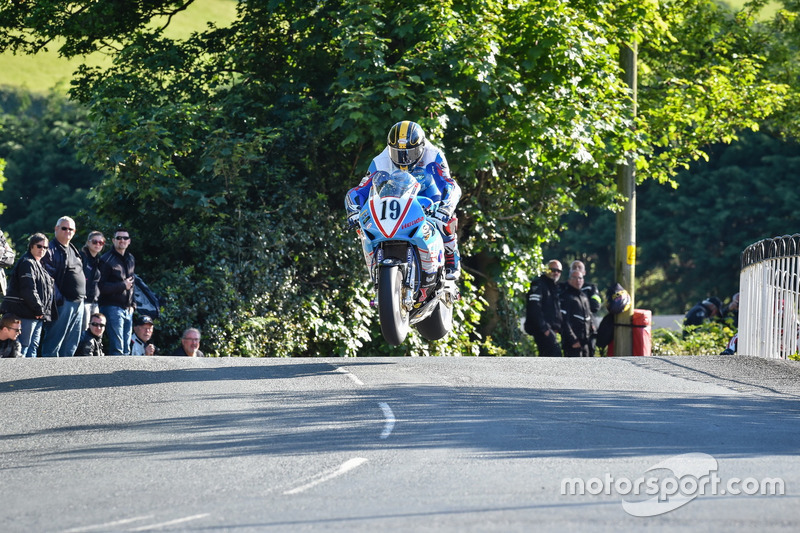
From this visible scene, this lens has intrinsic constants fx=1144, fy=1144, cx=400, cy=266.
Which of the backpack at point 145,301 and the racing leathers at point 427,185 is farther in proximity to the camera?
the backpack at point 145,301

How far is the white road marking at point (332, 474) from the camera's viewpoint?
621 centimetres

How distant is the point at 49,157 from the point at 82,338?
152 feet

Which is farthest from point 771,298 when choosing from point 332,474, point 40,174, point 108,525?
point 40,174

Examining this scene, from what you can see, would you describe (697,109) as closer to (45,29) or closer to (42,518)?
(45,29)

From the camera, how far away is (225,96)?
746 inches

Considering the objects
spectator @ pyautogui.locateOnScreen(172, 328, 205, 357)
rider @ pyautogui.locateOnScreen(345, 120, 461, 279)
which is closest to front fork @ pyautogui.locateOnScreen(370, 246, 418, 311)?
rider @ pyautogui.locateOnScreen(345, 120, 461, 279)

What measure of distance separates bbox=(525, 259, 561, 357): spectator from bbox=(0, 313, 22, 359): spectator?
25.3ft

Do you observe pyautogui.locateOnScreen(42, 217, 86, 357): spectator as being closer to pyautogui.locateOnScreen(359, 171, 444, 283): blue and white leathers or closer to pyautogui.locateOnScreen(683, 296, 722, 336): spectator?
pyautogui.locateOnScreen(359, 171, 444, 283): blue and white leathers

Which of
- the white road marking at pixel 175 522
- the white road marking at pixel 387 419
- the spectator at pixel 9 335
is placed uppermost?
the spectator at pixel 9 335

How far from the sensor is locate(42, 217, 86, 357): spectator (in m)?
13.5

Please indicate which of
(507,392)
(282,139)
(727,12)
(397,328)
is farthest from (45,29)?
(727,12)

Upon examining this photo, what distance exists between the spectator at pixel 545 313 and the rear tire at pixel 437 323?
4.73 m

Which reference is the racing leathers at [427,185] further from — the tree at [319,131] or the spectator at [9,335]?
the tree at [319,131]

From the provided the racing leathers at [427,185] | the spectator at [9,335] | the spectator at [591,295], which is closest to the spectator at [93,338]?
the spectator at [9,335]
